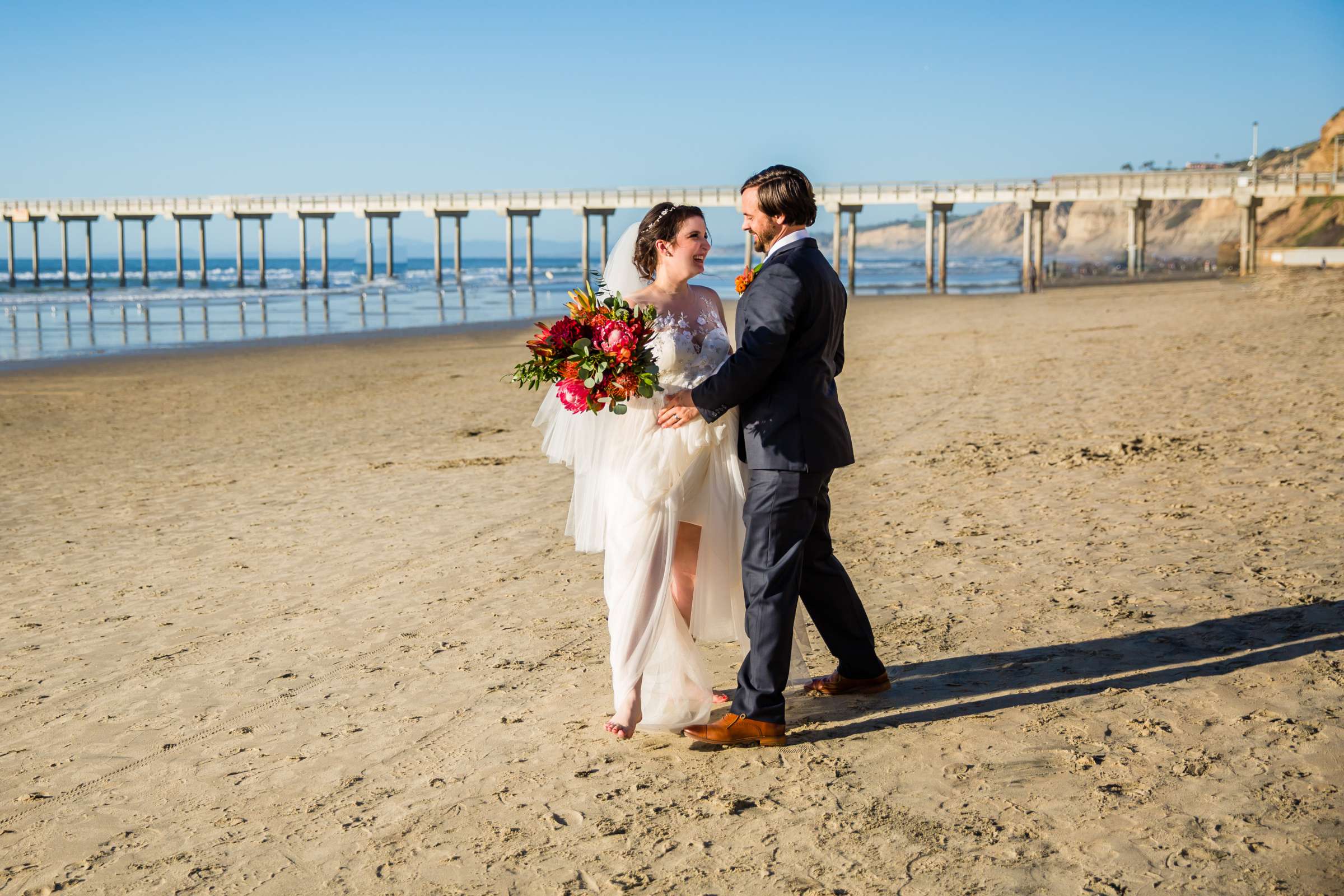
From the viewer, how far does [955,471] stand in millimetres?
7926

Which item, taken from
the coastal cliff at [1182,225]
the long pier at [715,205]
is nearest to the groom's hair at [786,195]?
the long pier at [715,205]

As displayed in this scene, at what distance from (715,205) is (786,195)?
44.7 metres

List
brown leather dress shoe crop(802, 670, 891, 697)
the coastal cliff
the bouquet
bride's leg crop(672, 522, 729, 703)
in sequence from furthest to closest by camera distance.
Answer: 1. the coastal cliff
2. brown leather dress shoe crop(802, 670, 891, 697)
3. bride's leg crop(672, 522, 729, 703)
4. the bouquet

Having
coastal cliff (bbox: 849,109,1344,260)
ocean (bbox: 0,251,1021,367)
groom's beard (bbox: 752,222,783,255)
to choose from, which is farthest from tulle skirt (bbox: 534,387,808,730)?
coastal cliff (bbox: 849,109,1344,260)

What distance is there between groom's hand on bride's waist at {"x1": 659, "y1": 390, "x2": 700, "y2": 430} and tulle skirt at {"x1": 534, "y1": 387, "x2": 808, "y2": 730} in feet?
0.21

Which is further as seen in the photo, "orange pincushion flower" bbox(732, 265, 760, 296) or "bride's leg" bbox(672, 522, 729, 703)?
"bride's leg" bbox(672, 522, 729, 703)

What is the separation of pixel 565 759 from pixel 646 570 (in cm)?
64

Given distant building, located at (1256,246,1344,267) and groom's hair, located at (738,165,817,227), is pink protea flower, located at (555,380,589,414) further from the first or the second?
distant building, located at (1256,246,1344,267)

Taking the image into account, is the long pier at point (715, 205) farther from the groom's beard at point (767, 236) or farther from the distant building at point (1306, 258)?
the groom's beard at point (767, 236)

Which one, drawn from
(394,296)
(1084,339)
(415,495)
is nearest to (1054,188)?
(394,296)

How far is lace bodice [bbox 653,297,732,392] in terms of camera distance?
3717 mm

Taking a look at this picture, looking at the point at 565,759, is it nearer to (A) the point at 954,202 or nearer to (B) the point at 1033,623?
(B) the point at 1033,623

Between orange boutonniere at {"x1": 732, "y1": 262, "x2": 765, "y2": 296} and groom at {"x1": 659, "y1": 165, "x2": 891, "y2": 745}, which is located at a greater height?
orange boutonniere at {"x1": 732, "y1": 262, "x2": 765, "y2": 296}

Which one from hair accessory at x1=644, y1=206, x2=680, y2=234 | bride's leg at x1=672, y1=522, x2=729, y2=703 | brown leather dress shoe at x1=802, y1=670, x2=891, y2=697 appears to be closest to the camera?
hair accessory at x1=644, y1=206, x2=680, y2=234
